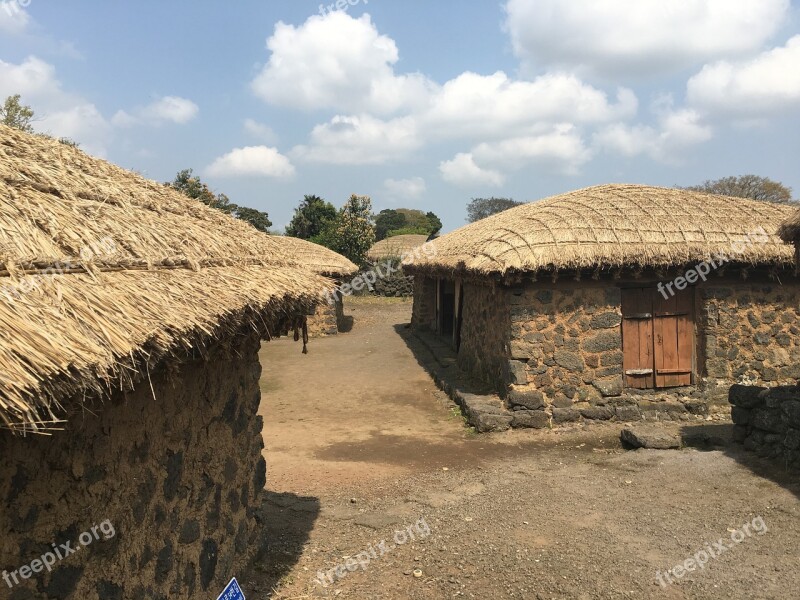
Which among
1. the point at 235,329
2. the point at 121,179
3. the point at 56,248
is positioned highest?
the point at 121,179

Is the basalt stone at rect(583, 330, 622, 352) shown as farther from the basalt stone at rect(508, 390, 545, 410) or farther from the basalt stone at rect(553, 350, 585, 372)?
the basalt stone at rect(508, 390, 545, 410)

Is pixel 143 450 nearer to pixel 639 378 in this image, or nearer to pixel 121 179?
pixel 121 179

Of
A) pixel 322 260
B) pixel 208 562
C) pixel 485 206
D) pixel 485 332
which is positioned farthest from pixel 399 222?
pixel 208 562

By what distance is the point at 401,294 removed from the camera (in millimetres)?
28766

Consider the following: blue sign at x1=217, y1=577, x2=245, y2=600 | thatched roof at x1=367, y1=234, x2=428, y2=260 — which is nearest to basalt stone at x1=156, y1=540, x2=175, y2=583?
blue sign at x1=217, y1=577, x2=245, y2=600

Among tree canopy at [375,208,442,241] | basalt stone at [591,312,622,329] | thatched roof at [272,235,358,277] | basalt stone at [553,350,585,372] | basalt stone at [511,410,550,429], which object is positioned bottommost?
basalt stone at [511,410,550,429]

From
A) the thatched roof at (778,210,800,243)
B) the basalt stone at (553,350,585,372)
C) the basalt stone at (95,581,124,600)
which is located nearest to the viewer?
the basalt stone at (95,581,124,600)

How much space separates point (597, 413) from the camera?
927cm

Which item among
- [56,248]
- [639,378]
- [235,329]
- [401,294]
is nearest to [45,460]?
[56,248]

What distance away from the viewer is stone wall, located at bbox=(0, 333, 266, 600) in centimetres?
223

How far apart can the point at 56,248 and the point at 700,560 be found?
532cm

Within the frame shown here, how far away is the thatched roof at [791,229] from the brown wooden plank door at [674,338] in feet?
8.20

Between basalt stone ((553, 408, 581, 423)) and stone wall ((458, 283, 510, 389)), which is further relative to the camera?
stone wall ((458, 283, 510, 389))

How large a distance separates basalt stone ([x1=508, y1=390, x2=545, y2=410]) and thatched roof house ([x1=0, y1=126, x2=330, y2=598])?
521 centimetres
